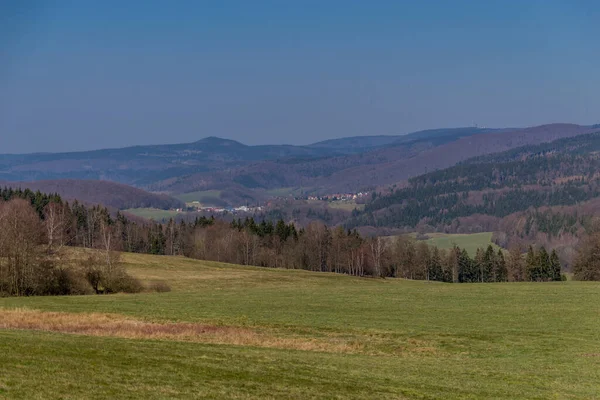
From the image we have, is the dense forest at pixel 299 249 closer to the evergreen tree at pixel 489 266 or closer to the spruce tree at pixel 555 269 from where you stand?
the spruce tree at pixel 555 269

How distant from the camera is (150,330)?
143ft

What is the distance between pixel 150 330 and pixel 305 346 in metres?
10.1

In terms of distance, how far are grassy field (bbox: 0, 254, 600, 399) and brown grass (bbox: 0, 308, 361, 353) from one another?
0.12m

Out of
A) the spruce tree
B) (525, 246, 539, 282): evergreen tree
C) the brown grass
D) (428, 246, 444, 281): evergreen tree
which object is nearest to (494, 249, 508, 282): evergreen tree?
(525, 246, 539, 282): evergreen tree

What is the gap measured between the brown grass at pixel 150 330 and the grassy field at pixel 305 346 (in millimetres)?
115

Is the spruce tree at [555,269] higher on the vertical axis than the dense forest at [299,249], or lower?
lower

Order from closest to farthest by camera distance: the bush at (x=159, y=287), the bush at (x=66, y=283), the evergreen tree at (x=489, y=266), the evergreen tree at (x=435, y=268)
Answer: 1. the bush at (x=66, y=283)
2. the bush at (x=159, y=287)
3. the evergreen tree at (x=489, y=266)
4. the evergreen tree at (x=435, y=268)

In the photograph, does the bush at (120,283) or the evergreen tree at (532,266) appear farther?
the evergreen tree at (532,266)

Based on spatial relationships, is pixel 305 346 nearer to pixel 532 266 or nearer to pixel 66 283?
pixel 66 283

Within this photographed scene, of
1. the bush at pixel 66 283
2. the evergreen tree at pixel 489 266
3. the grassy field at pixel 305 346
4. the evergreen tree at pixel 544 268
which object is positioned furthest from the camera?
the evergreen tree at pixel 489 266

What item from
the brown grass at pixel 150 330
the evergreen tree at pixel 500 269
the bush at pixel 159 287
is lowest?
the evergreen tree at pixel 500 269

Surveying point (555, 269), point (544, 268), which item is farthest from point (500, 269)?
point (555, 269)

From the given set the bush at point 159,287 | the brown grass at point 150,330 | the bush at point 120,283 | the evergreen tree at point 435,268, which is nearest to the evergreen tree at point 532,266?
the evergreen tree at point 435,268

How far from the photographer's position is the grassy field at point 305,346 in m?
25.5
